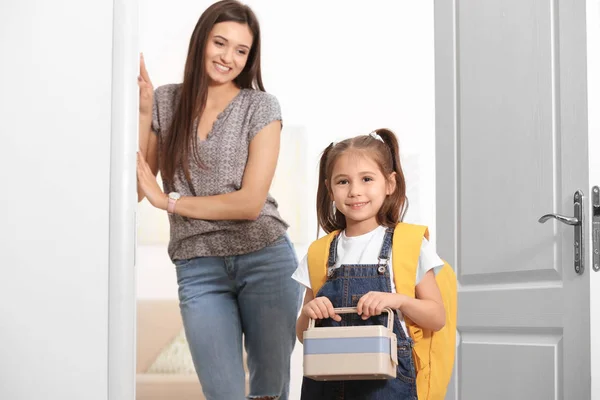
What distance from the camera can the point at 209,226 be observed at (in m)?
2.35

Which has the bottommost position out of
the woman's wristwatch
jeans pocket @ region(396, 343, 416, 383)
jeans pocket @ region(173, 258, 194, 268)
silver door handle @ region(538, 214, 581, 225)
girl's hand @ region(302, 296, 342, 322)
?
jeans pocket @ region(396, 343, 416, 383)

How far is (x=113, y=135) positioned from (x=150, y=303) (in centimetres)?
248

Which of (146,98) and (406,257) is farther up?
(146,98)

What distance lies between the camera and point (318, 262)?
1886mm

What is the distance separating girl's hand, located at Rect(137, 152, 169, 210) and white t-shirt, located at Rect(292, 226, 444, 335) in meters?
0.59

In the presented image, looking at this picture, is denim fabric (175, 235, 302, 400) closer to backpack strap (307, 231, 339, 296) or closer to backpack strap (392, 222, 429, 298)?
backpack strap (307, 231, 339, 296)

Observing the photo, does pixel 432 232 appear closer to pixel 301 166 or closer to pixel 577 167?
pixel 301 166

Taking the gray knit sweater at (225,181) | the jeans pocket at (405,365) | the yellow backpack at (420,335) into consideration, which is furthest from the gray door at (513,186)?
the gray knit sweater at (225,181)

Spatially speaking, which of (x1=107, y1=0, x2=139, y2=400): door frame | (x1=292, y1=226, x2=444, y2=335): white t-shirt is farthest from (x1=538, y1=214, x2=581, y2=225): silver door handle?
(x1=107, y1=0, x2=139, y2=400): door frame

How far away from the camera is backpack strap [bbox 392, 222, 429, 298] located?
5.89 feet

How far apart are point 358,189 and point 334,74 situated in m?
2.54

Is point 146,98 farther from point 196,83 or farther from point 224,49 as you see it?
point 224,49

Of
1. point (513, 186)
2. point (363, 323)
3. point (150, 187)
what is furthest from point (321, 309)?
point (150, 187)

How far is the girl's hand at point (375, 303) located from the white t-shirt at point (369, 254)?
8 centimetres
